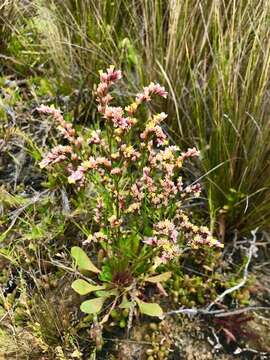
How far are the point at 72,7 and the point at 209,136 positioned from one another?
94cm

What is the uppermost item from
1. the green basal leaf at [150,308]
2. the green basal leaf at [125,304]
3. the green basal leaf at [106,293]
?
the green basal leaf at [106,293]

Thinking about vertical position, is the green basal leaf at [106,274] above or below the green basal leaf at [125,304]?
above

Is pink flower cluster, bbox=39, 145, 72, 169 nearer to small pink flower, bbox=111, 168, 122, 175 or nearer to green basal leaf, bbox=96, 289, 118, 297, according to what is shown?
small pink flower, bbox=111, 168, 122, 175

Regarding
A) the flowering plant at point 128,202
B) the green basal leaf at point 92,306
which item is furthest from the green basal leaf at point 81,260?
the green basal leaf at point 92,306

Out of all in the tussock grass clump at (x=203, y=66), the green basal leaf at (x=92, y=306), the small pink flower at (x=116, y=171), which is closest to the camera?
the small pink flower at (x=116, y=171)

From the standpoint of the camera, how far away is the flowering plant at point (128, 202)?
137 centimetres

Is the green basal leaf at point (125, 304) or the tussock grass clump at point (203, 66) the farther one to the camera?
the tussock grass clump at point (203, 66)

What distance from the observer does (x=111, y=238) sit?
157 cm

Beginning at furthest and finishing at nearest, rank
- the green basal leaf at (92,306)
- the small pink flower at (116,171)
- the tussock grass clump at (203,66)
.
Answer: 1. the tussock grass clump at (203,66)
2. the green basal leaf at (92,306)
3. the small pink flower at (116,171)

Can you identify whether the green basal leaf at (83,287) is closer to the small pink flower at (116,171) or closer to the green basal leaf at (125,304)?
the green basal leaf at (125,304)

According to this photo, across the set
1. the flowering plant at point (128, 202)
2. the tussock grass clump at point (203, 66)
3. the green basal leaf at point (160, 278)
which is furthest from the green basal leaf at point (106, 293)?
the tussock grass clump at point (203, 66)

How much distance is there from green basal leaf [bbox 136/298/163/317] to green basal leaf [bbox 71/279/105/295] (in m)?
0.13

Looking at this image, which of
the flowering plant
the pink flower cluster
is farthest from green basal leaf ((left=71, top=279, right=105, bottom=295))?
the pink flower cluster

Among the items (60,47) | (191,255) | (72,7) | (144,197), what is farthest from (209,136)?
(72,7)
